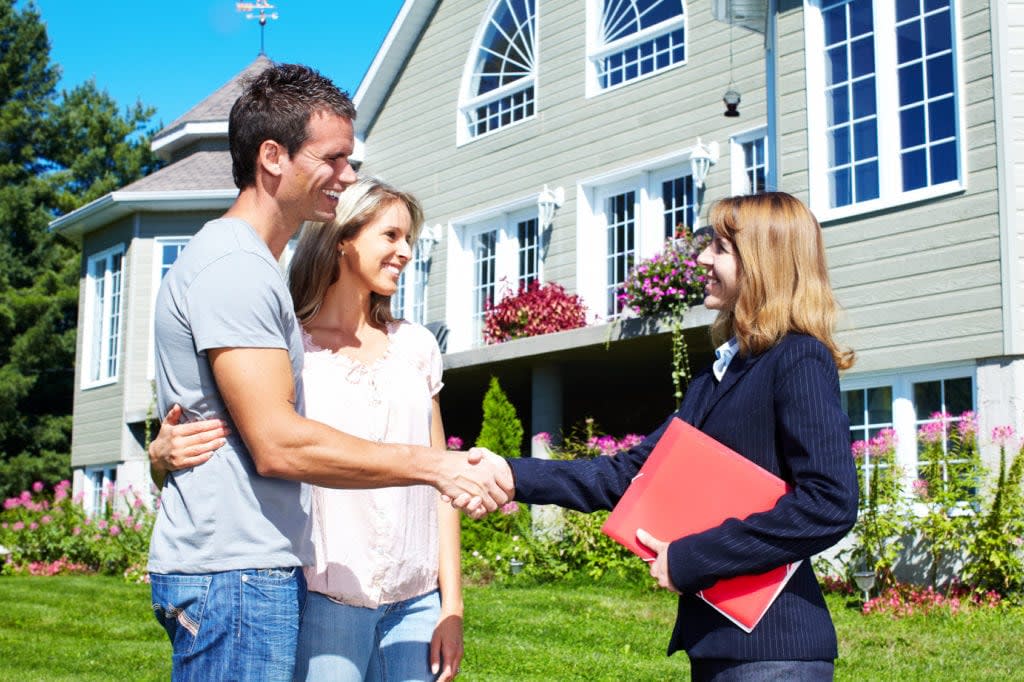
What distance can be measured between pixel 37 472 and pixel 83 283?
35.6 ft

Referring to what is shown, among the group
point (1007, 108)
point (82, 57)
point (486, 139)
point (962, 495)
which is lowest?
point (962, 495)

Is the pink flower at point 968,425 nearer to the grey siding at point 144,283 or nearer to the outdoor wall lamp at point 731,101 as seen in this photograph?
the outdoor wall lamp at point 731,101

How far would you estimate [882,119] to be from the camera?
934cm

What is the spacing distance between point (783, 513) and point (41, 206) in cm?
3270

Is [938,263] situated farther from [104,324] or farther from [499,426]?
[104,324]

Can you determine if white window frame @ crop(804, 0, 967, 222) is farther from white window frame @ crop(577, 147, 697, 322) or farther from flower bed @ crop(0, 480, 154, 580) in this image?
flower bed @ crop(0, 480, 154, 580)

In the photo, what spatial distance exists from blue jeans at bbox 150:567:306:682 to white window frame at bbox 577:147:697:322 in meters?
10.7

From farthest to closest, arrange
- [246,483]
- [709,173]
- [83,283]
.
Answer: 1. [83,283]
2. [709,173]
3. [246,483]

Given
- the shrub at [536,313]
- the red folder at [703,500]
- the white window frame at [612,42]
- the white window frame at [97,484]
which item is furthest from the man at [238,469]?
the white window frame at [97,484]

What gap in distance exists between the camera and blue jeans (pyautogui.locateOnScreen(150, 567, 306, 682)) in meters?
2.25

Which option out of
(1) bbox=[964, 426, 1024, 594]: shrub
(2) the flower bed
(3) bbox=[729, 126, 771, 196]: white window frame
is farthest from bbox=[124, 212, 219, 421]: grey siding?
(1) bbox=[964, 426, 1024, 594]: shrub

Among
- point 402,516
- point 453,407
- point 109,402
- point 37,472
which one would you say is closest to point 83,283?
point 109,402

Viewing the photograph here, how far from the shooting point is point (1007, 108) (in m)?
8.54

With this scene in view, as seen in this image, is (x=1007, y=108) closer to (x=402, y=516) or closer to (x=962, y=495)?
(x=962, y=495)
